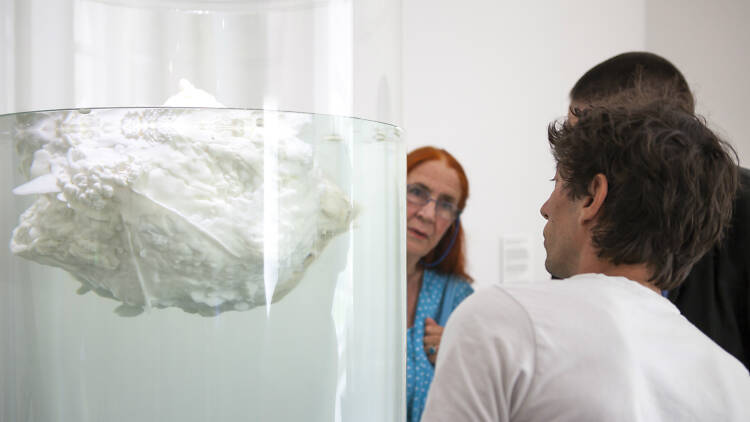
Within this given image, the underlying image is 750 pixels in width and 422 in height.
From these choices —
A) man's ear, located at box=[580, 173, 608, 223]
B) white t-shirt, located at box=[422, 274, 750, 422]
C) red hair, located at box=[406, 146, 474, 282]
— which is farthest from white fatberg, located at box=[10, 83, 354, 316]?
red hair, located at box=[406, 146, 474, 282]

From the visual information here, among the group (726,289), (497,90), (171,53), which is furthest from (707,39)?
(171,53)

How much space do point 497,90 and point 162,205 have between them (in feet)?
5.76

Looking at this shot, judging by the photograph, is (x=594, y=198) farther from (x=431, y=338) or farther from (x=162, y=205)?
(x=431, y=338)

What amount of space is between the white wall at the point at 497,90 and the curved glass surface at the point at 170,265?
1.43 meters

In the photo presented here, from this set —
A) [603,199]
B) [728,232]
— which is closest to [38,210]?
[603,199]

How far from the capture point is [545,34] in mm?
2135

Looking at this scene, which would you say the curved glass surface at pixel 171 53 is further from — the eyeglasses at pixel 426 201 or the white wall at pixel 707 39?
the white wall at pixel 707 39

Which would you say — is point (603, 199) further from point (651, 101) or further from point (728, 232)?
point (728, 232)

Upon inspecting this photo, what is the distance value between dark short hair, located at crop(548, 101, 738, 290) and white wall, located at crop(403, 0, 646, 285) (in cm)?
122

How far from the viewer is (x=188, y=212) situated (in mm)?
420

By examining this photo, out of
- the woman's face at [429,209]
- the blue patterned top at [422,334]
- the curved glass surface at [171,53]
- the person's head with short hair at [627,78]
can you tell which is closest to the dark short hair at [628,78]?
the person's head with short hair at [627,78]

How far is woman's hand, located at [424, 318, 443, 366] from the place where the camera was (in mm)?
1678

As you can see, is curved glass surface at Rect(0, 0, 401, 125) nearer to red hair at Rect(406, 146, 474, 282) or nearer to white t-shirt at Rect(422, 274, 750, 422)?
white t-shirt at Rect(422, 274, 750, 422)

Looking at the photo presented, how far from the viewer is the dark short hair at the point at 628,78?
0.98 metres
